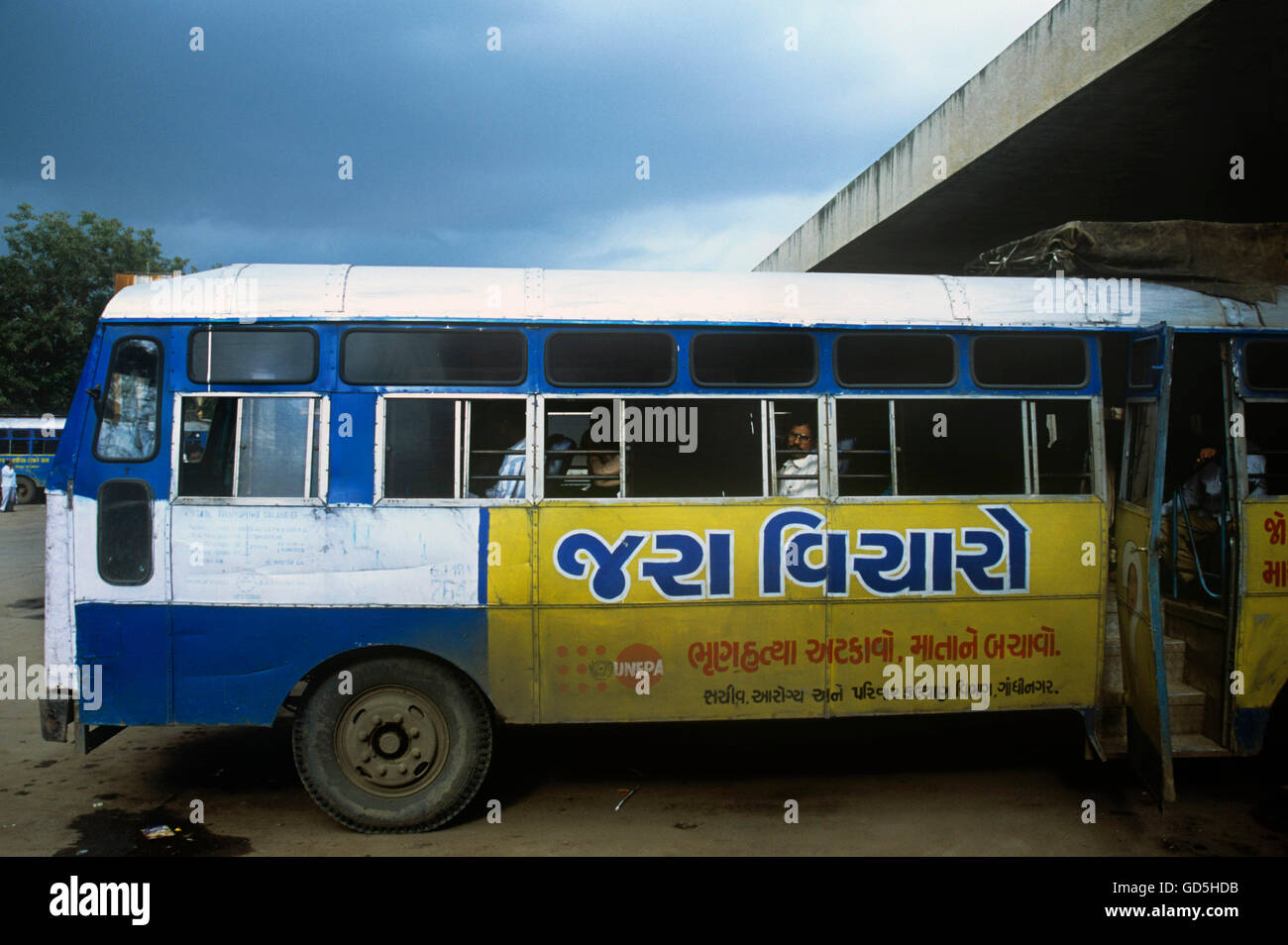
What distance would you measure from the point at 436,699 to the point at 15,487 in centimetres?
3223

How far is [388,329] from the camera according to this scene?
4.63 meters

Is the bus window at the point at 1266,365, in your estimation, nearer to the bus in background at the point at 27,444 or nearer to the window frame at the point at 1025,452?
the window frame at the point at 1025,452

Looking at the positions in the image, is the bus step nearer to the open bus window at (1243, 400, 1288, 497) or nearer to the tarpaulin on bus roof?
the open bus window at (1243, 400, 1288, 497)

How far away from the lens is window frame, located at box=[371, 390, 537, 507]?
460 cm

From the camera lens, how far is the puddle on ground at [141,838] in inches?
176

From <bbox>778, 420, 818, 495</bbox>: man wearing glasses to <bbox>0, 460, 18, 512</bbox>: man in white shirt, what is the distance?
101 feet

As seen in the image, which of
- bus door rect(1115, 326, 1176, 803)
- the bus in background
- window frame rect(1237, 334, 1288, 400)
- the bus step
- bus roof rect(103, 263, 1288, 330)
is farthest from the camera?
the bus in background

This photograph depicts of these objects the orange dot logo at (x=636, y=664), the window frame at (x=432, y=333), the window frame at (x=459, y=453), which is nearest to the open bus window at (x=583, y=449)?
the window frame at (x=459, y=453)

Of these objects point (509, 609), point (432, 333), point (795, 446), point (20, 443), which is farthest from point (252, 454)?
point (20, 443)

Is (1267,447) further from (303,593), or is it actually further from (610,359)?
(303,593)

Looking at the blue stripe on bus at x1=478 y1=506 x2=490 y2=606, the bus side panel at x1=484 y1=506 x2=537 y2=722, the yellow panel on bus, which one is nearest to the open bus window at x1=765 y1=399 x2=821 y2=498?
the yellow panel on bus

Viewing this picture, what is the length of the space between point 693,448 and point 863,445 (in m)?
0.94

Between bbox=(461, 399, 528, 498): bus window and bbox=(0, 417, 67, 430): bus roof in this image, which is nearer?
bbox=(461, 399, 528, 498): bus window

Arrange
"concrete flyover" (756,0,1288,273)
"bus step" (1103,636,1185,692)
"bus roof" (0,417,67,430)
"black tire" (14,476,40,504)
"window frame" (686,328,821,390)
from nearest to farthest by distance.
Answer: "window frame" (686,328,821,390)
"bus step" (1103,636,1185,692)
"concrete flyover" (756,0,1288,273)
"bus roof" (0,417,67,430)
"black tire" (14,476,40,504)
